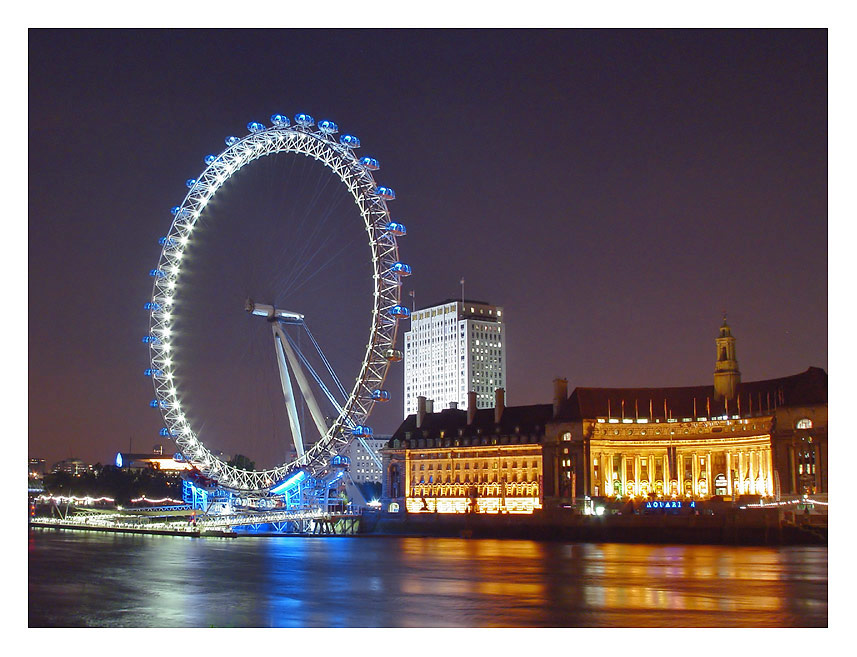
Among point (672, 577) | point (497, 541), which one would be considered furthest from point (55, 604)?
point (497, 541)

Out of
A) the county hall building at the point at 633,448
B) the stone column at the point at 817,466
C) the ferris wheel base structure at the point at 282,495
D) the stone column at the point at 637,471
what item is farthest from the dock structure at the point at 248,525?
the stone column at the point at 817,466

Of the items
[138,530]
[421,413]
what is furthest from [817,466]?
[138,530]

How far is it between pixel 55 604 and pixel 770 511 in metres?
57.2

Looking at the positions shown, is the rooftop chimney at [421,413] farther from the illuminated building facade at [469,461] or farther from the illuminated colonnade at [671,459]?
the illuminated colonnade at [671,459]

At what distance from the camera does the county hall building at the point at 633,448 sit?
93.2m

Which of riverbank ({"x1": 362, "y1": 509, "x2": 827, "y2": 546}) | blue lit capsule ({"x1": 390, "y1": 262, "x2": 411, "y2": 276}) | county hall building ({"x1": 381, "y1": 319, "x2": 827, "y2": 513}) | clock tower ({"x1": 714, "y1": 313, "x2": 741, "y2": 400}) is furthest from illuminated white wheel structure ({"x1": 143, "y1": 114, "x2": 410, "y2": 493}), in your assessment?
clock tower ({"x1": 714, "y1": 313, "x2": 741, "y2": 400})

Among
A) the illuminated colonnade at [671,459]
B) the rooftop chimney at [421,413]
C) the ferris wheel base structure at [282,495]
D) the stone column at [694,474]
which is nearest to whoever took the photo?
the ferris wheel base structure at [282,495]

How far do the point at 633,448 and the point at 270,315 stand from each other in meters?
45.8

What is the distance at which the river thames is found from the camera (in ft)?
96.5

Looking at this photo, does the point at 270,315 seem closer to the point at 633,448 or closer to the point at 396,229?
the point at 396,229

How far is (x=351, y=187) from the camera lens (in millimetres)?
68312

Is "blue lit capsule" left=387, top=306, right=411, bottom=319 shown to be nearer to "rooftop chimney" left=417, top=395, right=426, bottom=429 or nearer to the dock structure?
the dock structure

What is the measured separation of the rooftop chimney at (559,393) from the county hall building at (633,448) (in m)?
0.10
